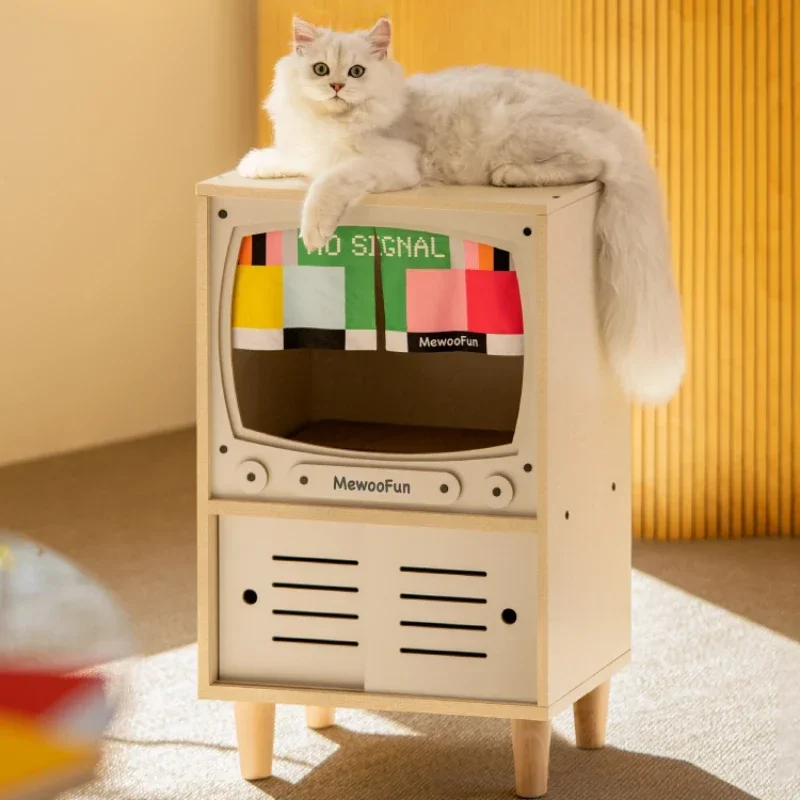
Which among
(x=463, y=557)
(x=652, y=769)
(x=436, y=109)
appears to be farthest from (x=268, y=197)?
(x=652, y=769)

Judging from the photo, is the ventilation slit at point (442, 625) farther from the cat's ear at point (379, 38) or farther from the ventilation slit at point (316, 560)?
the cat's ear at point (379, 38)

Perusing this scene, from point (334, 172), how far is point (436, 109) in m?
0.23

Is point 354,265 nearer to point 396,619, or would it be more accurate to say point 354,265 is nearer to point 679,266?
point 396,619

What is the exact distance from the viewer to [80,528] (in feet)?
10.5

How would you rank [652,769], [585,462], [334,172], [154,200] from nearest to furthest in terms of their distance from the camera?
[334,172], [585,462], [652,769], [154,200]

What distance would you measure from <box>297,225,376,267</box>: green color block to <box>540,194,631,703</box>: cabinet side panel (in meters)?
0.22

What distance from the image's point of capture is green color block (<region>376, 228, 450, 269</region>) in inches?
72.3

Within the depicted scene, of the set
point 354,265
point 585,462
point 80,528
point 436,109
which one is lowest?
point 80,528

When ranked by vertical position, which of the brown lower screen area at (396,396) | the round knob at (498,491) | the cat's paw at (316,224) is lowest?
the round knob at (498,491)

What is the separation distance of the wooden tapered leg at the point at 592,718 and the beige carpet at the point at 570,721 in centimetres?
2

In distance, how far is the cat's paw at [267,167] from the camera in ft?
6.37

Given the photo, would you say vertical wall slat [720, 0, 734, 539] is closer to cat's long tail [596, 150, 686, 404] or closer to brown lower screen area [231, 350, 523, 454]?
brown lower screen area [231, 350, 523, 454]

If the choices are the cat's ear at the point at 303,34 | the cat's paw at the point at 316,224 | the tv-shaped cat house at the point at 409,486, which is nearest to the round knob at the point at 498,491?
the tv-shaped cat house at the point at 409,486

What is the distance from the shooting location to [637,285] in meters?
1.94
